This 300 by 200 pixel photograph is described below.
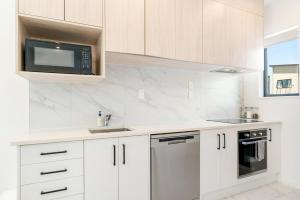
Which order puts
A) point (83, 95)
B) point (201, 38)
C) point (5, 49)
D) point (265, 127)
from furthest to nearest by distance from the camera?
1. point (265, 127)
2. point (201, 38)
3. point (83, 95)
4. point (5, 49)

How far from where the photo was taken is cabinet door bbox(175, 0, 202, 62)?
2.17 meters

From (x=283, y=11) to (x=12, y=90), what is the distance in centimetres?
356

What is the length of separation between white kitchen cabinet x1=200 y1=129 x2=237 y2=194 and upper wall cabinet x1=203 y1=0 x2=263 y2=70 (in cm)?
90

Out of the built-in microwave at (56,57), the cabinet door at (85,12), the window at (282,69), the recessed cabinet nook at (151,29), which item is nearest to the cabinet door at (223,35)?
the recessed cabinet nook at (151,29)

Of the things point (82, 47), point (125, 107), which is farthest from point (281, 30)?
point (82, 47)

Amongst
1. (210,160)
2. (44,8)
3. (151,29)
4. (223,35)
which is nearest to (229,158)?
(210,160)

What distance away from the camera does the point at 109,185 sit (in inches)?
66.5

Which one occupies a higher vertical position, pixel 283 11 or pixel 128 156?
pixel 283 11

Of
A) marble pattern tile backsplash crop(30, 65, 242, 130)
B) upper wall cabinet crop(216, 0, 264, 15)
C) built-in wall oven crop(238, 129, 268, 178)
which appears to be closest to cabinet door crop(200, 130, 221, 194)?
built-in wall oven crop(238, 129, 268, 178)

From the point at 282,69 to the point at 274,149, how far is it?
48.5 inches

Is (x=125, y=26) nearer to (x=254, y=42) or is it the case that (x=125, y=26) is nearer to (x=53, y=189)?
(x=53, y=189)

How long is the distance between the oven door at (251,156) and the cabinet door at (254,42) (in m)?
1.04

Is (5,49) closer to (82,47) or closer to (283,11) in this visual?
(82,47)

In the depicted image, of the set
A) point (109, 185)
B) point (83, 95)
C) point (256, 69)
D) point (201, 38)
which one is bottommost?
point (109, 185)
